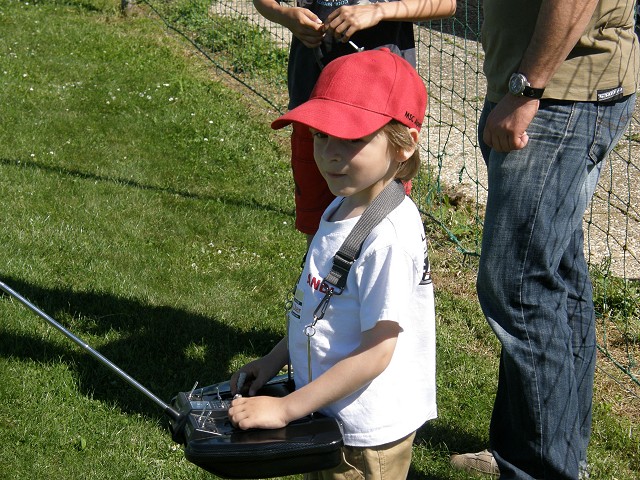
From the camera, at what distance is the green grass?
11.1ft

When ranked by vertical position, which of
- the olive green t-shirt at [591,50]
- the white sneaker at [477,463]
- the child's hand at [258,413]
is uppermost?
the olive green t-shirt at [591,50]

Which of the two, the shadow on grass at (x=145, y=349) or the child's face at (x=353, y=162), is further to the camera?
the shadow on grass at (x=145, y=349)

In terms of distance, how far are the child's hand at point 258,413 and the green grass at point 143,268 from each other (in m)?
1.16

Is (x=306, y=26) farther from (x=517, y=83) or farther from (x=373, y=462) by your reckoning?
(x=373, y=462)

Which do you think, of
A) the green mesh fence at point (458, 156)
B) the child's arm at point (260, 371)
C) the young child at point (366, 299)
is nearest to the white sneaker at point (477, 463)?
the green mesh fence at point (458, 156)

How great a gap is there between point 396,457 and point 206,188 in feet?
11.8

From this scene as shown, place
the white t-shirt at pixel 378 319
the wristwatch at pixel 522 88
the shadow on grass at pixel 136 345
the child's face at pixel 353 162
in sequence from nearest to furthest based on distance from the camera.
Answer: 1. the white t-shirt at pixel 378 319
2. the child's face at pixel 353 162
3. the wristwatch at pixel 522 88
4. the shadow on grass at pixel 136 345

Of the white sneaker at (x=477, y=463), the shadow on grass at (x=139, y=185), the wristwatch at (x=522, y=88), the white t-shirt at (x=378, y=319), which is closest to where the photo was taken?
the white t-shirt at (x=378, y=319)

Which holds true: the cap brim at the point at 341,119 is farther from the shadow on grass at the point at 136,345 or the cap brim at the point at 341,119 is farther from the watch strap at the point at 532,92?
the shadow on grass at the point at 136,345

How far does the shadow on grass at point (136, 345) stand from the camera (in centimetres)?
362

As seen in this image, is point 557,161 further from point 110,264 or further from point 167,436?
point 110,264

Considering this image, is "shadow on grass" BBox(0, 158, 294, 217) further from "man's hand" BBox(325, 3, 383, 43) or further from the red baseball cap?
the red baseball cap

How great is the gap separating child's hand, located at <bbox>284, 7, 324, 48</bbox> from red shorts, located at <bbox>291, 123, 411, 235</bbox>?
0.30m

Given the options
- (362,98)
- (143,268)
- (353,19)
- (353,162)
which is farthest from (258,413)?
(143,268)
